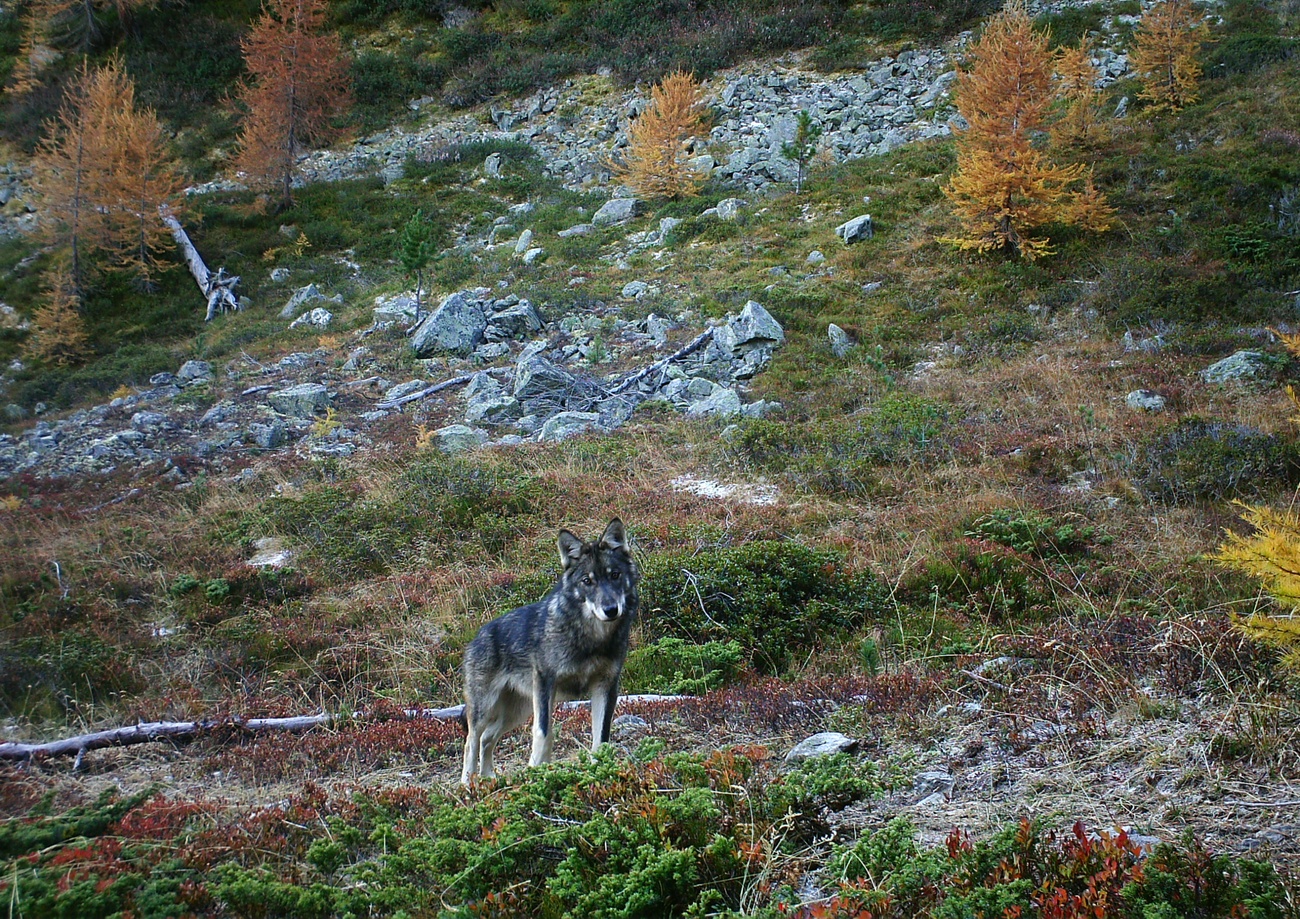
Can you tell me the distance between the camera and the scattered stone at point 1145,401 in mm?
10961

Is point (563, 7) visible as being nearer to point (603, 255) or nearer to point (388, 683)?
point (603, 255)

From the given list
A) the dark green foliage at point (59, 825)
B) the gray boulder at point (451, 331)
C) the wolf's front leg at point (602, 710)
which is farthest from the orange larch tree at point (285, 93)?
the wolf's front leg at point (602, 710)

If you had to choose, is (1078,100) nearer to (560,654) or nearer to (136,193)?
(560,654)

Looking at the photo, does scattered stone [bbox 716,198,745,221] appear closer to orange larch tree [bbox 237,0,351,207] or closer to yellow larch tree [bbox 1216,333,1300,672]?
orange larch tree [bbox 237,0,351,207]

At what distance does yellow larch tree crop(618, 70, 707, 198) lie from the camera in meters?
26.3

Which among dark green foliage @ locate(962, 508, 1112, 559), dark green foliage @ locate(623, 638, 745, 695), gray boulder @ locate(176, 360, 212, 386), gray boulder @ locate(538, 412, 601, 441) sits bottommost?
gray boulder @ locate(538, 412, 601, 441)

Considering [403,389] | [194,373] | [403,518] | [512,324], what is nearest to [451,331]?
[512,324]

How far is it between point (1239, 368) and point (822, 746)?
1188 centimetres

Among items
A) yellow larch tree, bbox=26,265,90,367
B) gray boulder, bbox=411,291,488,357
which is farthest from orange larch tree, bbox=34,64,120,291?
gray boulder, bbox=411,291,488,357

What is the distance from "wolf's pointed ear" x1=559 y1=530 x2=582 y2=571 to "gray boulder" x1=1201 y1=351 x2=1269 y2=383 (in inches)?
463

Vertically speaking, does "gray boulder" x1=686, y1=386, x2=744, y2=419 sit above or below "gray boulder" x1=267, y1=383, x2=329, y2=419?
below

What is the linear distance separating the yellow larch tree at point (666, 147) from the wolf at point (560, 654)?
24.0 metres

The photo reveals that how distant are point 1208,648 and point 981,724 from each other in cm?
133

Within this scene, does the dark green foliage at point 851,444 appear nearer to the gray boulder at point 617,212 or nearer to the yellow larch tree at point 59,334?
the gray boulder at point 617,212
